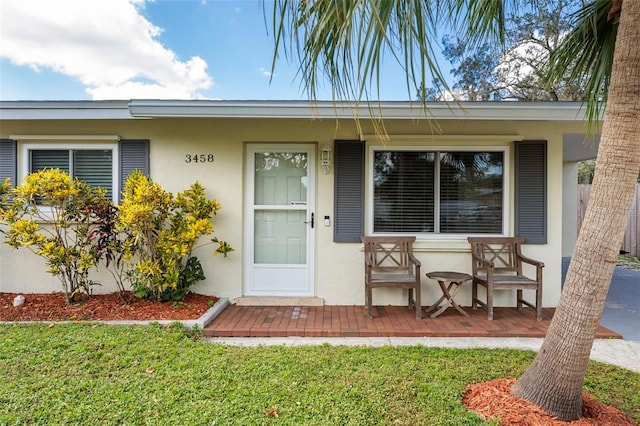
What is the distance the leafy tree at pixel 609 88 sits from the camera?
1.47 m

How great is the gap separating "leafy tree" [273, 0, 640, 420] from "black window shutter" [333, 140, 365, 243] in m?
2.22

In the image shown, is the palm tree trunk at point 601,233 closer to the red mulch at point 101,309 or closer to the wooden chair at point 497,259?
the wooden chair at point 497,259

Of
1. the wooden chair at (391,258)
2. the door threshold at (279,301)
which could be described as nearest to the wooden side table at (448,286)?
the wooden chair at (391,258)

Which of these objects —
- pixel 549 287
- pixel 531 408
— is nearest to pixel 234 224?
pixel 531 408

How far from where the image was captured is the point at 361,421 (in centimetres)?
196

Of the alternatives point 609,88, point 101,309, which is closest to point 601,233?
point 609,88

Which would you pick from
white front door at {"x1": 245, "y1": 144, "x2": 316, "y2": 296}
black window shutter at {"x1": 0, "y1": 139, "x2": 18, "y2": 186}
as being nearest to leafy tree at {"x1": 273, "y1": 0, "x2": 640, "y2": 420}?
white front door at {"x1": 245, "y1": 144, "x2": 316, "y2": 296}

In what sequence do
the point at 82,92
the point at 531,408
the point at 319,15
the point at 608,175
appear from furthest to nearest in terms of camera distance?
1. the point at 82,92
2. the point at 531,408
3. the point at 608,175
4. the point at 319,15

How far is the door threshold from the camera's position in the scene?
172 inches

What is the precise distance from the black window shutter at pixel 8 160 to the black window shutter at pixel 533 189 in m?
6.81

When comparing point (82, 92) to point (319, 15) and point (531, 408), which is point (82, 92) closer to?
point (319, 15)

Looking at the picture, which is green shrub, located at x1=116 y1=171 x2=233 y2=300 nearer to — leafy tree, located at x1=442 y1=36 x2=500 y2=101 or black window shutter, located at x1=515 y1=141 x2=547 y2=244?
black window shutter, located at x1=515 y1=141 x2=547 y2=244

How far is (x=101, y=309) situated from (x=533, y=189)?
5.66 metres

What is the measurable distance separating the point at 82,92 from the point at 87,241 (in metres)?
10.8
